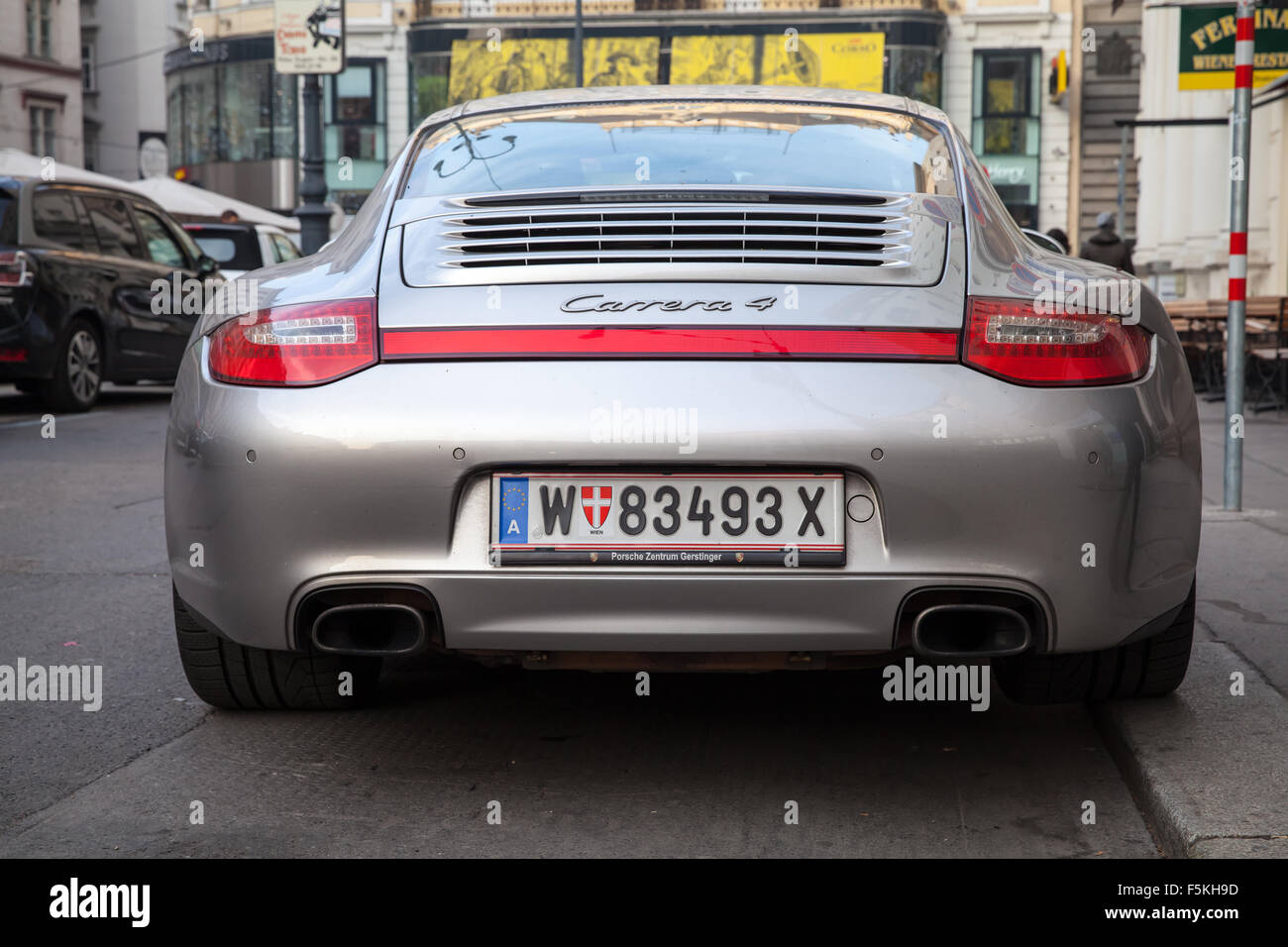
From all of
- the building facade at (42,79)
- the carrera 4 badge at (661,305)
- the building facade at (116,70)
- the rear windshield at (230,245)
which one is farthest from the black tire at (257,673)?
the building facade at (116,70)

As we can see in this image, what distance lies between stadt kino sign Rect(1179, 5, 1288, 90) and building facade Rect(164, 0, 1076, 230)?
89.5ft

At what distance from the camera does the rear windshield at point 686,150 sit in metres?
3.61

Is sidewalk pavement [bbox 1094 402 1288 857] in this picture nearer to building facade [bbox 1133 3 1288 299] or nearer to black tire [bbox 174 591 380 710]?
black tire [bbox 174 591 380 710]

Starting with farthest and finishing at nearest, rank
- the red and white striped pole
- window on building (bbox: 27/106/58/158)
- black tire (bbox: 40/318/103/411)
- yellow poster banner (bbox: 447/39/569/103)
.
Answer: window on building (bbox: 27/106/58/158)
yellow poster banner (bbox: 447/39/569/103)
black tire (bbox: 40/318/103/411)
the red and white striped pole

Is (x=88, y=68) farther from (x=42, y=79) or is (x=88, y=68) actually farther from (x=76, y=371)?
(x=76, y=371)

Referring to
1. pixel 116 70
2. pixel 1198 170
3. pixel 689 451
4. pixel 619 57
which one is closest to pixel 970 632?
pixel 689 451

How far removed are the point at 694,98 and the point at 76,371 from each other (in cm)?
912

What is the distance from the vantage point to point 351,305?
10.3ft

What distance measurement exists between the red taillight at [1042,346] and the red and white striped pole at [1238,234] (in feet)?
13.1

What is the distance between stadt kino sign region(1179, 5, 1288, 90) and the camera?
8453mm

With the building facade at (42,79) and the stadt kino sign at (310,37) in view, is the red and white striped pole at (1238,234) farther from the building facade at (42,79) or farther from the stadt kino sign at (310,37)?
the building facade at (42,79)

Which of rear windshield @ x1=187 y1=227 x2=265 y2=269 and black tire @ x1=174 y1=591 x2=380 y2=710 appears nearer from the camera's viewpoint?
black tire @ x1=174 y1=591 x2=380 y2=710

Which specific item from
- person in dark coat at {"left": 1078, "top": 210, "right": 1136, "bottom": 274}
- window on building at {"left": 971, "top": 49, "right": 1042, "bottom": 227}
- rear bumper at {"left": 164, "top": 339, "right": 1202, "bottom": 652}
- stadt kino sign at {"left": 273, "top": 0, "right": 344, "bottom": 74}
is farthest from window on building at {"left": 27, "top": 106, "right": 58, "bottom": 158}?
rear bumper at {"left": 164, "top": 339, "right": 1202, "bottom": 652}
